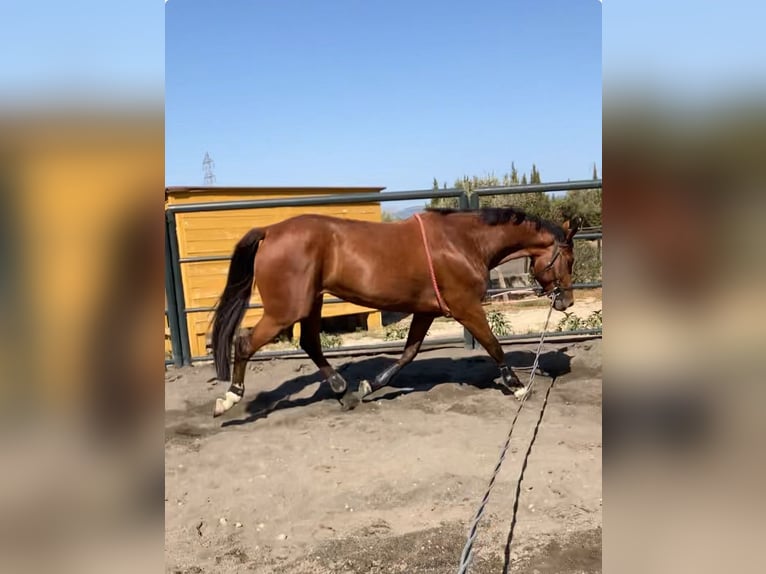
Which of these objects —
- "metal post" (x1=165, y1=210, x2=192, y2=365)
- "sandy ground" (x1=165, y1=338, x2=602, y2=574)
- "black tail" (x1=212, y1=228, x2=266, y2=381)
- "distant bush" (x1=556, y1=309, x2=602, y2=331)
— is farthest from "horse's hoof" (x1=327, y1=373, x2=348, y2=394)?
"distant bush" (x1=556, y1=309, x2=602, y2=331)

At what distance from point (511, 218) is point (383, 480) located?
2.14m

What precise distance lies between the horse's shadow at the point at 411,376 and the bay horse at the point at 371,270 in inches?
9.3

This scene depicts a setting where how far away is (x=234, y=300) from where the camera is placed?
386cm

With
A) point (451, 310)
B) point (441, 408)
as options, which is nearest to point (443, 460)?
point (441, 408)

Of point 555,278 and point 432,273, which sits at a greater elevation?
point 432,273

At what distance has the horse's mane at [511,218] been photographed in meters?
4.09

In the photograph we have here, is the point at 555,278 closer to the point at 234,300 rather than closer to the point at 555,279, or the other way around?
the point at 555,279

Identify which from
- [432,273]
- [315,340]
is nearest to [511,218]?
[432,273]

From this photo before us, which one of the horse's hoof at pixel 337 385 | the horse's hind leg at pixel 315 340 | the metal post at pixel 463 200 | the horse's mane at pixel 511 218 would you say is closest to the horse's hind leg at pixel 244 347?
the horse's hind leg at pixel 315 340

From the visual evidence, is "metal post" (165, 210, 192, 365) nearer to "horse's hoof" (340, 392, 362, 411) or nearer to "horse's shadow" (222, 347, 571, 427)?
"horse's shadow" (222, 347, 571, 427)

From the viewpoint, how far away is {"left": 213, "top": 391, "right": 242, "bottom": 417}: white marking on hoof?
381 cm
